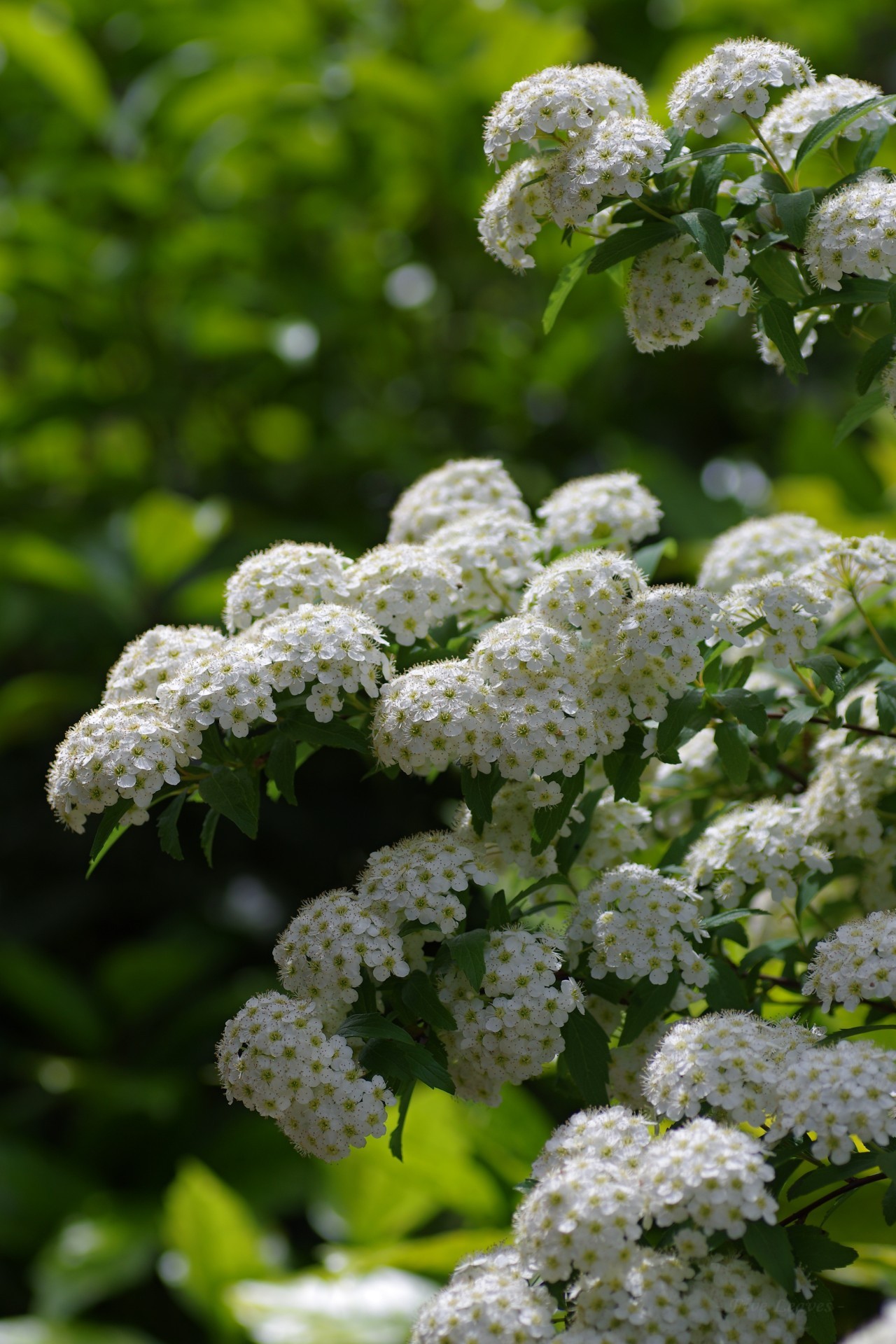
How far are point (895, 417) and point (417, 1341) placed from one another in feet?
3.65

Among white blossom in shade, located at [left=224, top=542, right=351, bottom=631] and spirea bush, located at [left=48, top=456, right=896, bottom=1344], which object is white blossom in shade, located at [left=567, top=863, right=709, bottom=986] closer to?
spirea bush, located at [left=48, top=456, right=896, bottom=1344]

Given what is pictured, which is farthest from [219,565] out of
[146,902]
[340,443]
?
[146,902]

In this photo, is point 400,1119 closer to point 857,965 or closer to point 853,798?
point 857,965

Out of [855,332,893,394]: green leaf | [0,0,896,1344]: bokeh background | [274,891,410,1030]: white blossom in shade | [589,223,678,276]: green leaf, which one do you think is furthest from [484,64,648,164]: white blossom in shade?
[0,0,896,1344]: bokeh background

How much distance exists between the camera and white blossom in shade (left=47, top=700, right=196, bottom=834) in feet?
4.37

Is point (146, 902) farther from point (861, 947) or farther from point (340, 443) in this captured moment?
point (861, 947)

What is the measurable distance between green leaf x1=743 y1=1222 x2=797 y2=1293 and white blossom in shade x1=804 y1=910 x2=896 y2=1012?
0.22 metres

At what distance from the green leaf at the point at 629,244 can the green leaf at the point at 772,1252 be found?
3.18 feet

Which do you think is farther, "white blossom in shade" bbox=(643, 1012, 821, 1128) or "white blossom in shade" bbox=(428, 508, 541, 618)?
"white blossom in shade" bbox=(428, 508, 541, 618)

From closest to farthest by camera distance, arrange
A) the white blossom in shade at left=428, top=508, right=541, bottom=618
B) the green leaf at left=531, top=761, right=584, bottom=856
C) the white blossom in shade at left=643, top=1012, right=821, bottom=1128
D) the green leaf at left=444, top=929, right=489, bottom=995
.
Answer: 1. the white blossom in shade at left=643, top=1012, right=821, bottom=1128
2. the green leaf at left=444, top=929, right=489, bottom=995
3. the green leaf at left=531, top=761, right=584, bottom=856
4. the white blossom in shade at left=428, top=508, right=541, bottom=618

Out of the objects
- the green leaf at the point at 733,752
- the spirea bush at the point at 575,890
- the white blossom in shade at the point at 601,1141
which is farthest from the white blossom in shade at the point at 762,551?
the white blossom in shade at the point at 601,1141

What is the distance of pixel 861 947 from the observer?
1.27 metres

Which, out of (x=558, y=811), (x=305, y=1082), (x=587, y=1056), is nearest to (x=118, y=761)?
(x=305, y=1082)

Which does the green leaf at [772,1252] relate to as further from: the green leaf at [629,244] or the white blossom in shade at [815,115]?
the white blossom in shade at [815,115]
